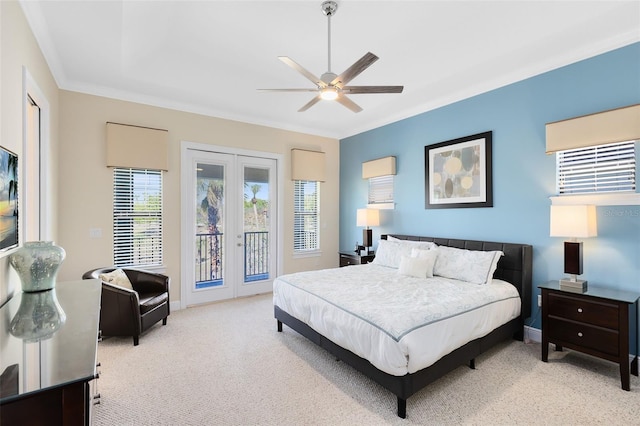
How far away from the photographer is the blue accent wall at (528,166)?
2.81m

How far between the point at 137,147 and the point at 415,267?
3.89 metres

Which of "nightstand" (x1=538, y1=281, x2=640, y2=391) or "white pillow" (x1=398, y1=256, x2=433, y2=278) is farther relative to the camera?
"white pillow" (x1=398, y1=256, x2=433, y2=278)

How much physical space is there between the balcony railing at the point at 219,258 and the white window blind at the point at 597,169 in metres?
4.14

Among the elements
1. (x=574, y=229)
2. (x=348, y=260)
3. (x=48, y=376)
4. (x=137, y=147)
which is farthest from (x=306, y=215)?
(x=48, y=376)

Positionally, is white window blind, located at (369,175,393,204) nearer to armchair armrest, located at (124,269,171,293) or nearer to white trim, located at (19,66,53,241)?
armchair armrest, located at (124,269,171,293)

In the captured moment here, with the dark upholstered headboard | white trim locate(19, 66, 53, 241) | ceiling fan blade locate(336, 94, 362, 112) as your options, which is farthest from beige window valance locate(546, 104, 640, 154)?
white trim locate(19, 66, 53, 241)

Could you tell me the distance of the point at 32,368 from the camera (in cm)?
102

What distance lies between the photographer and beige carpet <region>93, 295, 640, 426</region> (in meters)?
2.12

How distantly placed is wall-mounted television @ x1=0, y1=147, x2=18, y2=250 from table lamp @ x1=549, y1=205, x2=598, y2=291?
13.9ft

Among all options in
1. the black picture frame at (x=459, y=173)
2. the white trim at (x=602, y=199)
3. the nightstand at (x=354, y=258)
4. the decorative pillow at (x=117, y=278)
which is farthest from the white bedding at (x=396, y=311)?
the decorative pillow at (x=117, y=278)

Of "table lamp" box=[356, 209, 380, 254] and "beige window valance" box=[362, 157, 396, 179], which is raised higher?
"beige window valance" box=[362, 157, 396, 179]

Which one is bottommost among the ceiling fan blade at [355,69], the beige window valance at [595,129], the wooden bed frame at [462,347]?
the wooden bed frame at [462,347]

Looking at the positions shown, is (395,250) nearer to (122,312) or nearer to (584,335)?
(584,335)

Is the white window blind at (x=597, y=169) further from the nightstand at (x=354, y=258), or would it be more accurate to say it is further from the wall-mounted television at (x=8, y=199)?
the wall-mounted television at (x=8, y=199)
